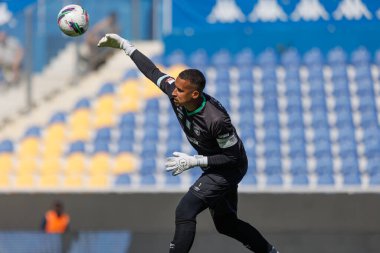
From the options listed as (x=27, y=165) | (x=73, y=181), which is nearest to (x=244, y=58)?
(x=73, y=181)

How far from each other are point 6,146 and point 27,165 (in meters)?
0.69

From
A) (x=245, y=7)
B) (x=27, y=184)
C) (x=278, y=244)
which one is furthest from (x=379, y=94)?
(x=278, y=244)

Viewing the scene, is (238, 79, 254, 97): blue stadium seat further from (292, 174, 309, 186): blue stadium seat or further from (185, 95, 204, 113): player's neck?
(185, 95, 204, 113): player's neck

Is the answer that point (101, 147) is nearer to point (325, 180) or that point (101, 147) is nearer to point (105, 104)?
point (105, 104)

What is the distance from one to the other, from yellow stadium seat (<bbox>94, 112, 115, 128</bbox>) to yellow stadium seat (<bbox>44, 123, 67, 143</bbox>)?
1.93 feet

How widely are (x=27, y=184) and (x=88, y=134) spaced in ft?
4.99

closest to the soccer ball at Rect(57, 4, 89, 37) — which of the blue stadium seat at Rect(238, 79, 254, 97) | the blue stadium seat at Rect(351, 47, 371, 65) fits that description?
the blue stadium seat at Rect(238, 79, 254, 97)

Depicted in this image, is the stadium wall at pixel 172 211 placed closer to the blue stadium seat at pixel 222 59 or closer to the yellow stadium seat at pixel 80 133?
the yellow stadium seat at pixel 80 133

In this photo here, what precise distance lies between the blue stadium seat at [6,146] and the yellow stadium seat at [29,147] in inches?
6.4

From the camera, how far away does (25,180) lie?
47.8ft

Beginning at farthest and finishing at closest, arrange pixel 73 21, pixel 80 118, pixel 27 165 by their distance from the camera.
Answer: pixel 80 118, pixel 27 165, pixel 73 21

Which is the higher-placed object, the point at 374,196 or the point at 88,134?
the point at 88,134

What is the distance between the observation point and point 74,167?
14594 mm

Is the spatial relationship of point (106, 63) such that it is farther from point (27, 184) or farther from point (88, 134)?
point (27, 184)
